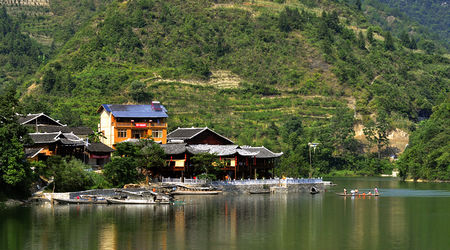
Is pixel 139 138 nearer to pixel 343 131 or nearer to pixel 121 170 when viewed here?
pixel 121 170

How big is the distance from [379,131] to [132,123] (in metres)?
74.1

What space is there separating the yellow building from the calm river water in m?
29.8

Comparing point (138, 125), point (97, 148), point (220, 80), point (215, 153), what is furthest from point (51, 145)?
point (220, 80)

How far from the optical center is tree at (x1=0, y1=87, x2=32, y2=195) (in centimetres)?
7262

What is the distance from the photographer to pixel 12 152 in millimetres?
73438

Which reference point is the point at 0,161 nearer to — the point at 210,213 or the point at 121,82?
the point at 210,213

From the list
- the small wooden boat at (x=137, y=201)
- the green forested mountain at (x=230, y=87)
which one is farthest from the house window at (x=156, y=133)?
the small wooden boat at (x=137, y=201)

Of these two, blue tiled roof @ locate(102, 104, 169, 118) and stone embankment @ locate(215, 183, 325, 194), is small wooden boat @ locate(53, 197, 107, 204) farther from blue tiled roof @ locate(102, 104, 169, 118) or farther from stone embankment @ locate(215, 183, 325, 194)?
blue tiled roof @ locate(102, 104, 169, 118)

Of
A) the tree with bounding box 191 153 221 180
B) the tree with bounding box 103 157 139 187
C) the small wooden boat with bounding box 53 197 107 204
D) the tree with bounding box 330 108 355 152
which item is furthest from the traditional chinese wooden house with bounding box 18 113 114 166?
the tree with bounding box 330 108 355 152

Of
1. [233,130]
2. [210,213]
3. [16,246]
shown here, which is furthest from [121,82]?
[16,246]

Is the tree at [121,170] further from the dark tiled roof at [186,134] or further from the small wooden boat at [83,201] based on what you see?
the dark tiled roof at [186,134]

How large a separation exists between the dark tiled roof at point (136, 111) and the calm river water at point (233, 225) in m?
30.7

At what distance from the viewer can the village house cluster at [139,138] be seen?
300ft

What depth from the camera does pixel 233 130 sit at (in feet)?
521
